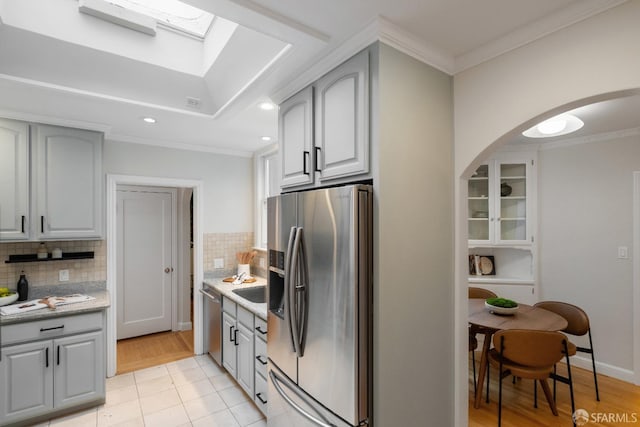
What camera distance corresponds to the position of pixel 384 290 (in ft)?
4.83

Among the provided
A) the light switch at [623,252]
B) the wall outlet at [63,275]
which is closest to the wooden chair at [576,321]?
the light switch at [623,252]

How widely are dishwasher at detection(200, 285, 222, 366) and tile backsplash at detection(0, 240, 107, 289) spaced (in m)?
1.04

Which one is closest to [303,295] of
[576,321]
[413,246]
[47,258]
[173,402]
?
[413,246]

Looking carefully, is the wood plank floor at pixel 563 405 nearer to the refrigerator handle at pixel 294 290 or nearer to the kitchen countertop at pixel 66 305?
the refrigerator handle at pixel 294 290

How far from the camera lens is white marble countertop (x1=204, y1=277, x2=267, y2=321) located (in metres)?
2.41

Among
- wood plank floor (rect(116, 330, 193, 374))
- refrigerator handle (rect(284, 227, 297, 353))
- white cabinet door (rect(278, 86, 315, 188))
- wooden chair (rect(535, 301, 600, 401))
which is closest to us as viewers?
refrigerator handle (rect(284, 227, 297, 353))

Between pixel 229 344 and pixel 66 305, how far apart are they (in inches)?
55.5

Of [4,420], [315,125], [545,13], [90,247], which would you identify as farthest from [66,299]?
[545,13]

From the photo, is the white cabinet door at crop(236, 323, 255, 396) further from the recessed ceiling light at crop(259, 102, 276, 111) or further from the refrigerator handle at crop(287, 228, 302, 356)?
the recessed ceiling light at crop(259, 102, 276, 111)

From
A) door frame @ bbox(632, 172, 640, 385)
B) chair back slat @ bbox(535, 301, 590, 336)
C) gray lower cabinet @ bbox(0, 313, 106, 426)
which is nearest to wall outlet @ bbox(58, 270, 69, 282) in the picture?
gray lower cabinet @ bbox(0, 313, 106, 426)

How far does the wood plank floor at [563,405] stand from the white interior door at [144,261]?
155 inches

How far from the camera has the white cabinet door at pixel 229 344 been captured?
Result: 2904 millimetres

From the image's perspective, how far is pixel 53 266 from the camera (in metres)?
2.95

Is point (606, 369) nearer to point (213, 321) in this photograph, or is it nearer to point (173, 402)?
point (213, 321)
